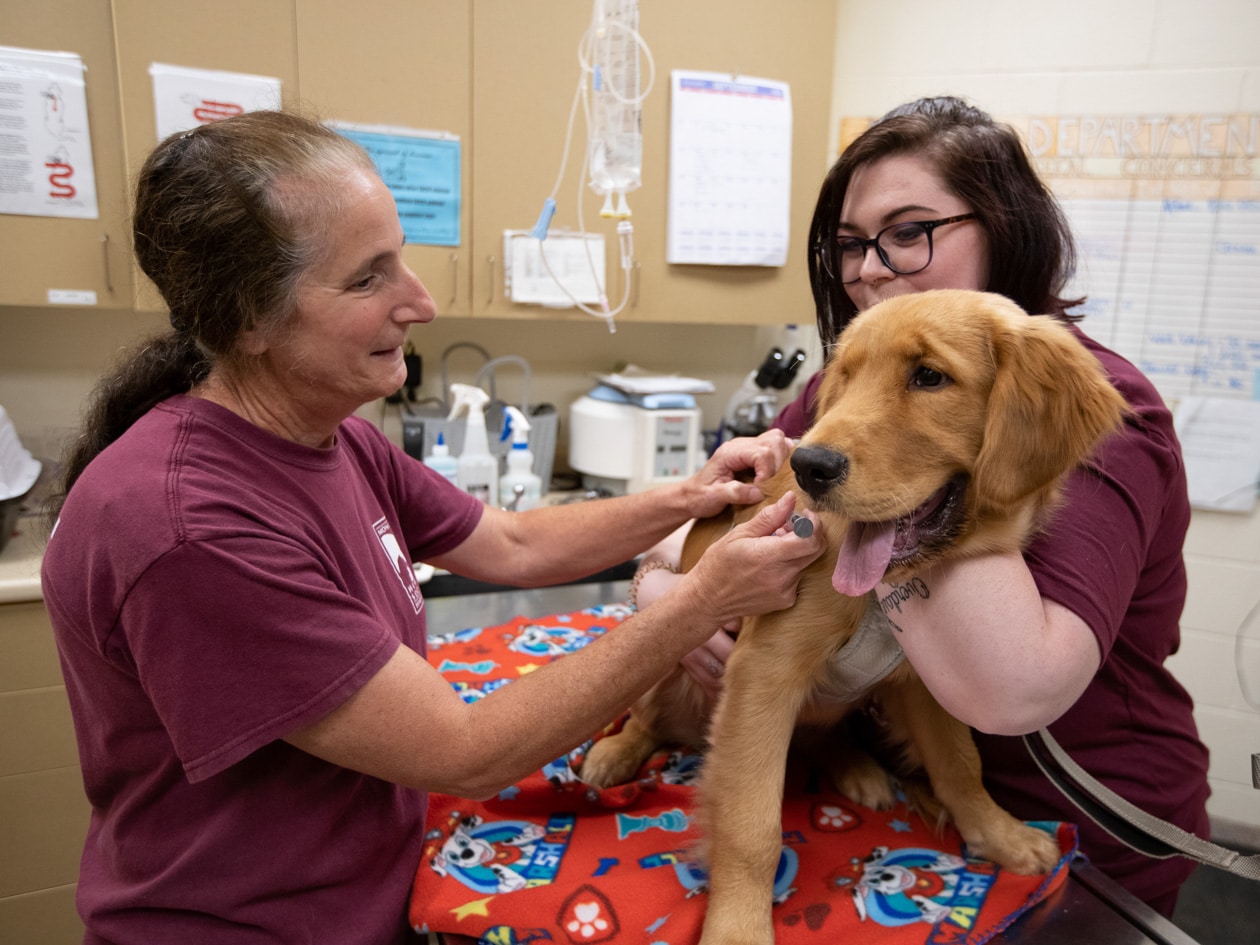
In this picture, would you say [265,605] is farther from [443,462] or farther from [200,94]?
[200,94]

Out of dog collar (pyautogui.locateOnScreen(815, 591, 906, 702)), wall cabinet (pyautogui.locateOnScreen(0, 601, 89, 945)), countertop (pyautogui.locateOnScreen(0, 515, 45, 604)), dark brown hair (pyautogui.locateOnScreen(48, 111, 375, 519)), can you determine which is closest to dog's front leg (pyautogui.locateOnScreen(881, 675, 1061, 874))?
dog collar (pyautogui.locateOnScreen(815, 591, 906, 702))

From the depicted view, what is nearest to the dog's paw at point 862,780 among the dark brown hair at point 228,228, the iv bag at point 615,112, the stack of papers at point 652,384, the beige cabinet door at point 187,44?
the dark brown hair at point 228,228

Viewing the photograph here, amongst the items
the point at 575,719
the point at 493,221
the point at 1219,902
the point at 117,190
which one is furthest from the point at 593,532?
the point at 1219,902

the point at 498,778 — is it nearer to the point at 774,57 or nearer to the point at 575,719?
the point at 575,719

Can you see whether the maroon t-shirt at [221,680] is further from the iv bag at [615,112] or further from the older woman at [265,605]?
the iv bag at [615,112]

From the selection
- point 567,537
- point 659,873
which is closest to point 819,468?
point 659,873

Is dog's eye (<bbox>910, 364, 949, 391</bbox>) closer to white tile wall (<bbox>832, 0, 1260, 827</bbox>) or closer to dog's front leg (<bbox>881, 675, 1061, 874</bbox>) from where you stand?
dog's front leg (<bbox>881, 675, 1061, 874</bbox>)

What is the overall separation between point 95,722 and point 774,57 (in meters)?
2.69

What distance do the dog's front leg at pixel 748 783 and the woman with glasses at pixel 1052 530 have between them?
173mm

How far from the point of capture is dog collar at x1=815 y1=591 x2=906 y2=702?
3.62 ft

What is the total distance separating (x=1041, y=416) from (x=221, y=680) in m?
0.94

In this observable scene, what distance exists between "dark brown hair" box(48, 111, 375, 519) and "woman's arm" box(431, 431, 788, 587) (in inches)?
25.0

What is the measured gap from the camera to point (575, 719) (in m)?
1.03

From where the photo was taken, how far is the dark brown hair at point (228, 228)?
1.01 m
